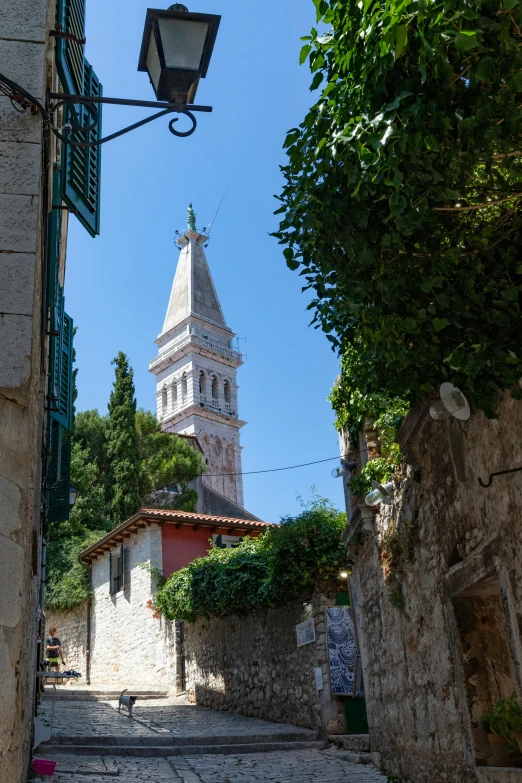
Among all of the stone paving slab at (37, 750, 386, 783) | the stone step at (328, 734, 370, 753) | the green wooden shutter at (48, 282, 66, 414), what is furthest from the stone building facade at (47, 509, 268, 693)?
the green wooden shutter at (48, 282, 66, 414)

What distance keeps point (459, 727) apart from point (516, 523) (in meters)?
2.38

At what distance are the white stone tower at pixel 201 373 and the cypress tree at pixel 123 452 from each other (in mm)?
26076

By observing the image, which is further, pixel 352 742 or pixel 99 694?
pixel 99 694

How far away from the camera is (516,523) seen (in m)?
4.69

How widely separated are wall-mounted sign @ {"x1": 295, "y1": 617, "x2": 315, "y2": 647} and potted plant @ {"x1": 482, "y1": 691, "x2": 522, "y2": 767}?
775 cm

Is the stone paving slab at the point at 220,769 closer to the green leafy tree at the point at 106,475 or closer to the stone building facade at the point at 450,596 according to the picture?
the stone building facade at the point at 450,596

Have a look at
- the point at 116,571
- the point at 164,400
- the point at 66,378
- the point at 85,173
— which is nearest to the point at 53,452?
the point at 66,378

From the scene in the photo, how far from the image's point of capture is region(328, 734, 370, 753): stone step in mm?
10141

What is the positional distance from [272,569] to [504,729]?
9.04 meters

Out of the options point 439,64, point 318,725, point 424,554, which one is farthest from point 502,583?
point 318,725

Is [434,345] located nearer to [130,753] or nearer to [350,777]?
[350,777]

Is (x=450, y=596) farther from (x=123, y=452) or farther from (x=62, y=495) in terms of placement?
(x=123, y=452)

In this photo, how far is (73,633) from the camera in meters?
26.9

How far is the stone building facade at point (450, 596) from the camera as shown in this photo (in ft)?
16.0
